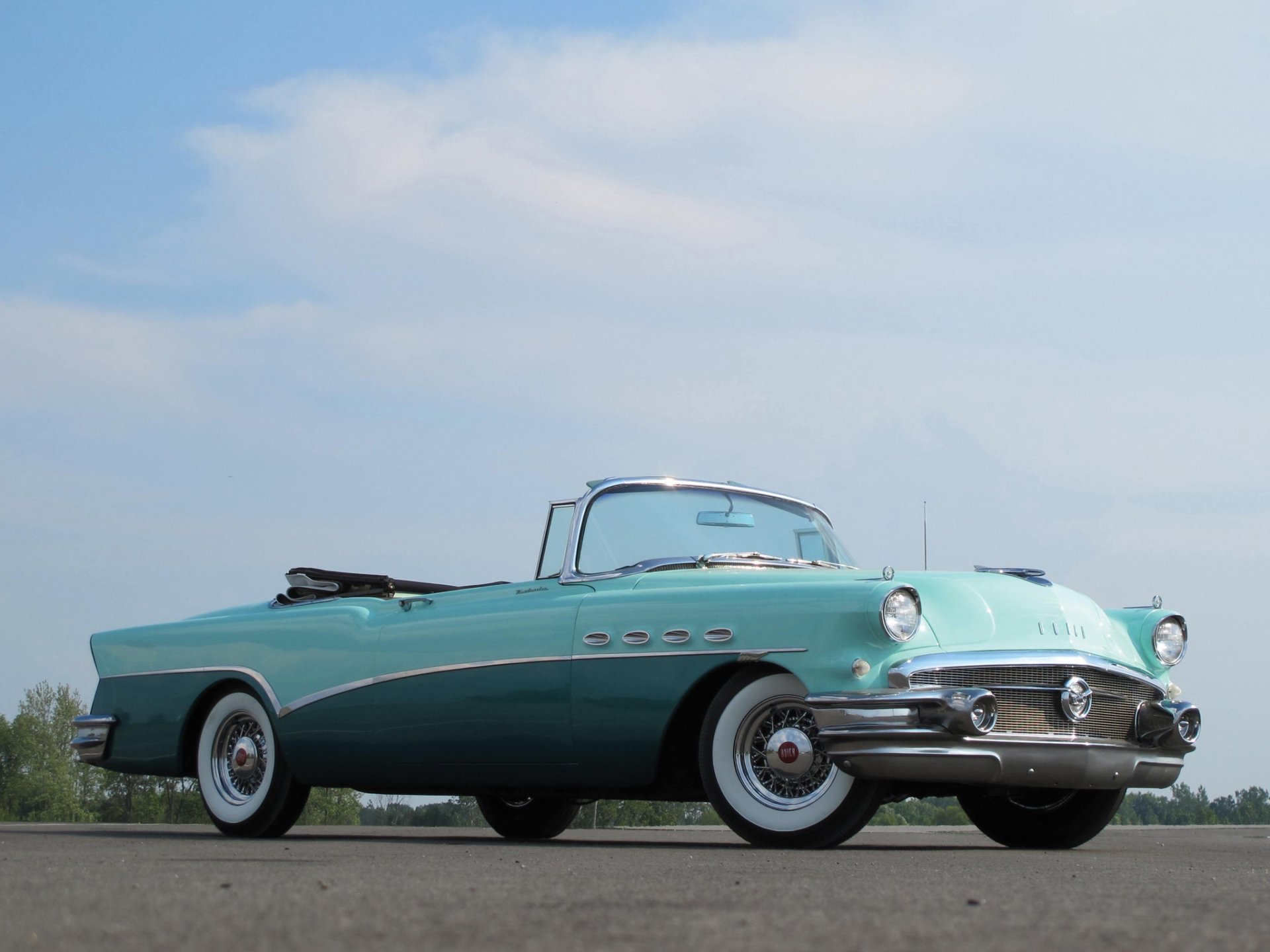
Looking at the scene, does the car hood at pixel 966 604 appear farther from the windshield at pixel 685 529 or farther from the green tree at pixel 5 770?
the green tree at pixel 5 770

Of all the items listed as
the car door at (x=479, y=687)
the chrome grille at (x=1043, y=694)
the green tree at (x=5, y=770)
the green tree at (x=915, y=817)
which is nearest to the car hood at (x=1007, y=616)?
the chrome grille at (x=1043, y=694)

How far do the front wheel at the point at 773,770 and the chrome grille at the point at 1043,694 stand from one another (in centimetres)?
53

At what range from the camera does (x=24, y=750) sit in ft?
203

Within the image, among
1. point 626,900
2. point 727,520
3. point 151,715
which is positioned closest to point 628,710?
point 727,520

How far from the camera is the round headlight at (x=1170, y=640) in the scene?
7.79 metres

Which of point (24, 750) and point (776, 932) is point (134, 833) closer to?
point (776, 932)

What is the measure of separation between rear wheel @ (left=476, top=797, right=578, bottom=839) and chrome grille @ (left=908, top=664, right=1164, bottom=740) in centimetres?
368

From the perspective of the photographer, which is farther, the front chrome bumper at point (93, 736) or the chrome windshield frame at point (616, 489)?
the front chrome bumper at point (93, 736)

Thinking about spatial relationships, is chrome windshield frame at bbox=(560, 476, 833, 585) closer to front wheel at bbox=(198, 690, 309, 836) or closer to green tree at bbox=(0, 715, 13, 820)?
front wheel at bbox=(198, 690, 309, 836)

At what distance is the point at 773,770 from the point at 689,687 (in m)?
0.51

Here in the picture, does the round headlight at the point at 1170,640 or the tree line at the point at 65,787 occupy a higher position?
the round headlight at the point at 1170,640

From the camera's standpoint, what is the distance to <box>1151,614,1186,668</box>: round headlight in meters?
7.79

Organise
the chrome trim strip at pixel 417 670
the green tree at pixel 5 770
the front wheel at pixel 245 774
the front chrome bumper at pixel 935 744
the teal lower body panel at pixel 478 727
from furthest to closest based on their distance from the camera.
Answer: the green tree at pixel 5 770 → the front wheel at pixel 245 774 → the teal lower body panel at pixel 478 727 → the chrome trim strip at pixel 417 670 → the front chrome bumper at pixel 935 744

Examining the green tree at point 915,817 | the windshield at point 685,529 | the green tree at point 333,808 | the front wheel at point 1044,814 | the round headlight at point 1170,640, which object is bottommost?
the green tree at point 333,808
